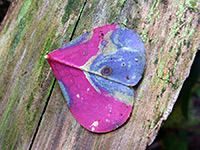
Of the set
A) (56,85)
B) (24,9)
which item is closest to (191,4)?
(56,85)

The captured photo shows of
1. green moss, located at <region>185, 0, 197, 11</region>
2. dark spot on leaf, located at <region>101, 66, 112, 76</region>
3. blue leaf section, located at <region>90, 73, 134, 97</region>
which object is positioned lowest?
blue leaf section, located at <region>90, 73, 134, 97</region>

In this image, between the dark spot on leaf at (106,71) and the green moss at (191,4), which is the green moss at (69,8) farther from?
the green moss at (191,4)

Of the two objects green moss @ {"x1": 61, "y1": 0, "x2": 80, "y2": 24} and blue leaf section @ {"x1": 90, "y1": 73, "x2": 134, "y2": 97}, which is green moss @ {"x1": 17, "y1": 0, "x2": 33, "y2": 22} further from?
blue leaf section @ {"x1": 90, "y1": 73, "x2": 134, "y2": 97}

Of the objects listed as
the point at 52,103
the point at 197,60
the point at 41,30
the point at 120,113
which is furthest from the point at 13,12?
the point at 197,60

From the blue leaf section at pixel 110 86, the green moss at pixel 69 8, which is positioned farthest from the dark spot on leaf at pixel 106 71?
the green moss at pixel 69 8

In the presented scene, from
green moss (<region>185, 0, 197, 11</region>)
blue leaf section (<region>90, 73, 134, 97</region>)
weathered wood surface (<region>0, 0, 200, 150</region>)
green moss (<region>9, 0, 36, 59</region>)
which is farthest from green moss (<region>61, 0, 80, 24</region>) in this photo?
green moss (<region>185, 0, 197, 11</region>)

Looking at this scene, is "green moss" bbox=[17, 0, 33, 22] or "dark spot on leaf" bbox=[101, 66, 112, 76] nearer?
"dark spot on leaf" bbox=[101, 66, 112, 76]

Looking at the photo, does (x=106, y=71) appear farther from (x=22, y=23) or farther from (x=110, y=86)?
(x=22, y=23)

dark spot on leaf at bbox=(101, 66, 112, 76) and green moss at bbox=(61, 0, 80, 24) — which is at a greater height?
green moss at bbox=(61, 0, 80, 24)

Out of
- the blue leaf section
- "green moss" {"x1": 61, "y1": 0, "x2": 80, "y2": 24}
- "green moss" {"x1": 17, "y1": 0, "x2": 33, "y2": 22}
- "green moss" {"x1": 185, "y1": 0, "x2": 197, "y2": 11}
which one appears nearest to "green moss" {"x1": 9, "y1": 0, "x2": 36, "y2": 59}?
"green moss" {"x1": 17, "y1": 0, "x2": 33, "y2": 22}
